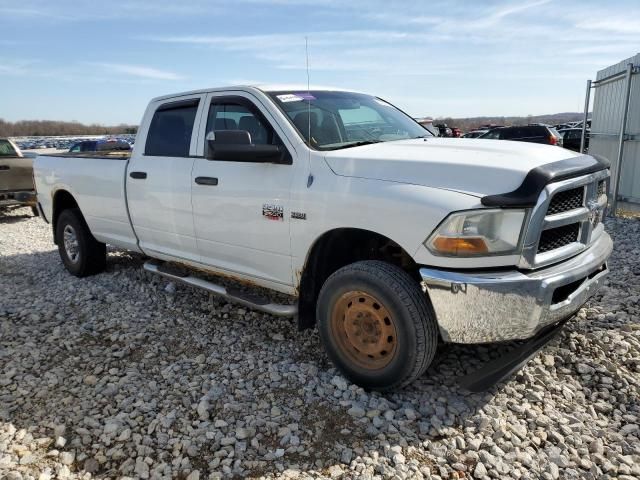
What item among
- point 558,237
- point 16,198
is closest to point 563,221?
point 558,237

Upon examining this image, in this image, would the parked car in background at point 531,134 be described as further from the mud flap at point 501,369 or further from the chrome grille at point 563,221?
the mud flap at point 501,369

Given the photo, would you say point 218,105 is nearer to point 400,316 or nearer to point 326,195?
point 326,195

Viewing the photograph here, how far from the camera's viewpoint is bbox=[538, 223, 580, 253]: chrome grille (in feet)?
9.81

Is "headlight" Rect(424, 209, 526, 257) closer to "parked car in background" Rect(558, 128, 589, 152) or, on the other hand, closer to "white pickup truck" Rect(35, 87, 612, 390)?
"white pickup truck" Rect(35, 87, 612, 390)

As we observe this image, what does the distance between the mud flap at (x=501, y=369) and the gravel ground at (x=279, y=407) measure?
0.16 meters

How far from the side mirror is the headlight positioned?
1.29 metres

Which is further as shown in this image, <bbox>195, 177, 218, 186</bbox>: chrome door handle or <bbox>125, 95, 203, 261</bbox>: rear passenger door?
<bbox>125, 95, 203, 261</bbox>: rear passenger door

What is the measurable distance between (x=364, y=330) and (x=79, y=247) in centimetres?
411

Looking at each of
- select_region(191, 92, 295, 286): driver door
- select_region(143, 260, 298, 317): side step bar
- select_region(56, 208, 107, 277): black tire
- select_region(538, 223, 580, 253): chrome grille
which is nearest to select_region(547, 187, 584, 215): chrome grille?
select_region(538, 223, 580, 253): chrome grille

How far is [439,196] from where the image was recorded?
113 inches

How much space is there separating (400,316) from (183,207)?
221 cm

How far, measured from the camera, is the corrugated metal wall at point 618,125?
856cm

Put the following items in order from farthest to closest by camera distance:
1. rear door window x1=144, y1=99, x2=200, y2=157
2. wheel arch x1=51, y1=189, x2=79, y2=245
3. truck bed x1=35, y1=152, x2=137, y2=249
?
wheel arch x1=51, y1=189, x2=79, y2=245 < truck bed x1=35, y1=152, x2=137, y2=249 < rear door window x1=144, y1=99, x2=200, y2=157

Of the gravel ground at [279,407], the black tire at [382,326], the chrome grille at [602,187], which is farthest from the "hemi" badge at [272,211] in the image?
the chrome grille at [602,187]
